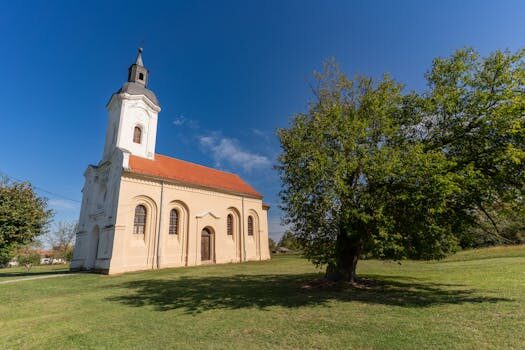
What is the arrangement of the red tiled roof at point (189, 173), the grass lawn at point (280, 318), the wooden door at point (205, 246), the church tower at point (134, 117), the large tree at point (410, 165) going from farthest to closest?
the wooden door at point (205, 246)
the church tower at point (134, 117)
the red tiled roof at point (189, 173)
the large tree at point (410, 165)
the grass lawn at point (280, 318)

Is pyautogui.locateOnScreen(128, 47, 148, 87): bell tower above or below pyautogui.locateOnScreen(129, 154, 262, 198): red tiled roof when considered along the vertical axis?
above

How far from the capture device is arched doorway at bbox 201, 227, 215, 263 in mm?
27644

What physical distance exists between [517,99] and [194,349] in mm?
10904

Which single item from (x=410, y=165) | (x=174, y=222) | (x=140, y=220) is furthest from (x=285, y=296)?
(x=174, y=222)

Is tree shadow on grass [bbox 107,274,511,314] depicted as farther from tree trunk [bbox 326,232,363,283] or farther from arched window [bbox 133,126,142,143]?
arched window [bbox 133,126,142,143]

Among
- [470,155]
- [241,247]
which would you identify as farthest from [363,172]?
[241,247]

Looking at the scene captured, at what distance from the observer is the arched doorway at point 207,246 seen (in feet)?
90.7

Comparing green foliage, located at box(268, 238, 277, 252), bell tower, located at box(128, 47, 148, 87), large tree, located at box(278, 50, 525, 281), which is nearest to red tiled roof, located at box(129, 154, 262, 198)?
bell tower, located at box(128, 47, 148, 87)

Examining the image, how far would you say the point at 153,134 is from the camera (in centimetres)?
2856

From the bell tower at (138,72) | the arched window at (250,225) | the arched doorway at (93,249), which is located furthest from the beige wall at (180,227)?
the bell tower at (138,72)

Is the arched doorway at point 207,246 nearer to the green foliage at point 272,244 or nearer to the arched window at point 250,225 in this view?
the arched window at point 250,225

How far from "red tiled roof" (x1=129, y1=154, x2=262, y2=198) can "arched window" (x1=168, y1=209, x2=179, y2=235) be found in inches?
119

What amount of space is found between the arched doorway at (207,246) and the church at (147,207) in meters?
0.10

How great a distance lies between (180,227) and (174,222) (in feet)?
2.38
